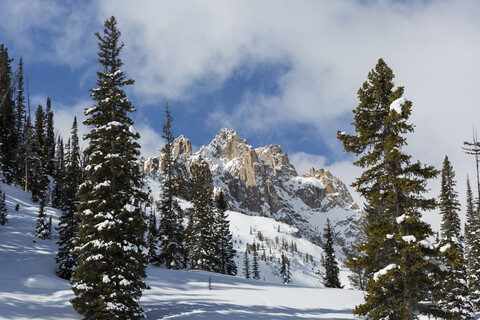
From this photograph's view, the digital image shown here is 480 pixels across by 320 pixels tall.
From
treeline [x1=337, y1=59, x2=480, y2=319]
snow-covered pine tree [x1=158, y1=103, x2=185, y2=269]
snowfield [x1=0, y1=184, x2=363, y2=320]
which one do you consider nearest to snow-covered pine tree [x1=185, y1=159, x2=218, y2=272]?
snow-covered pine tree [x1=158, y1=103, x2=185, y2=269]

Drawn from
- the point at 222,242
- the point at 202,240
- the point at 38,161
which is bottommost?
the point at 222,242

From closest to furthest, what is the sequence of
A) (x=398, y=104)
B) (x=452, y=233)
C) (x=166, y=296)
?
(x=398, y=104) < (x=166, y=296) < (x=452, y=233)

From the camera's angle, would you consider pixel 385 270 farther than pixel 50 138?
No

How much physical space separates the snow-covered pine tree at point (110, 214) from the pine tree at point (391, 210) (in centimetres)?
1095

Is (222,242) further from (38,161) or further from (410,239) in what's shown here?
(410,239)

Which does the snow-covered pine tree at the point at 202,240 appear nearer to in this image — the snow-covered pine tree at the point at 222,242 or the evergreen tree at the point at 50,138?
the snow-covered pine tree at the point at 222,242

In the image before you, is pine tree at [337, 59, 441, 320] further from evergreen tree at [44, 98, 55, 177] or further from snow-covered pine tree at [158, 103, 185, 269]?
evergreen tree at [44, 98, 55, 177]

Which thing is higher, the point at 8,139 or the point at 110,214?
the point at 8,139

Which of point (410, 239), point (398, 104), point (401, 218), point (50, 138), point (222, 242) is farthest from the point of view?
point (50, 138)

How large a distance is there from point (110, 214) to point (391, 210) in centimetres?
1367

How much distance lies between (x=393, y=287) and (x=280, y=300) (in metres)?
13.4

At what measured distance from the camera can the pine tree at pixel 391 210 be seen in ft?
39.8

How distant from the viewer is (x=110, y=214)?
1709cm

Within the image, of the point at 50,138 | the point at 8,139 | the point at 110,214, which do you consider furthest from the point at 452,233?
the point at 50,138
